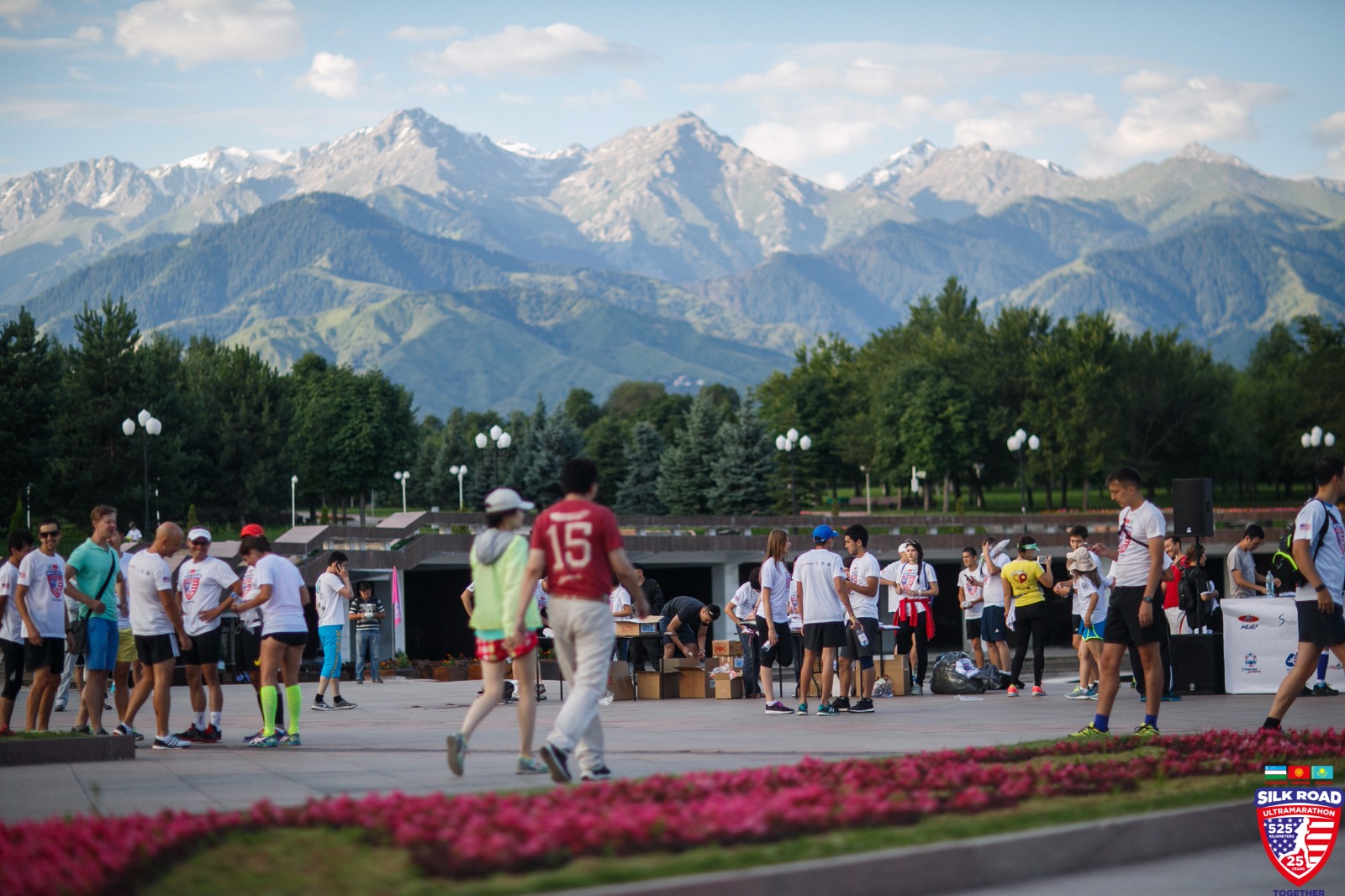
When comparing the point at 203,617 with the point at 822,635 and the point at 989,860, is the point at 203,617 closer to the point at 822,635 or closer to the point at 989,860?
the point at 822,635

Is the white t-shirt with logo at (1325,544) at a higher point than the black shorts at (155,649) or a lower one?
higher

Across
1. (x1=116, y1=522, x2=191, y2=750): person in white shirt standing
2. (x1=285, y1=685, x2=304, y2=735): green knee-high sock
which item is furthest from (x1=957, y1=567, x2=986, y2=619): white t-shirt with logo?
(x1=116, y1=522, x2=191, y2=750): person in white shirt standing

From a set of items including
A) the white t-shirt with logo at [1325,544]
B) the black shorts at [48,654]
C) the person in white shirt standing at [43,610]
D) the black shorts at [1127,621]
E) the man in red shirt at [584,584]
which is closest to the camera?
the man in red shirt at [584,584]

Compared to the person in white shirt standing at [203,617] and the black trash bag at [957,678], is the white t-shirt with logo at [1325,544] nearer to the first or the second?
the black trash bag at [957,678]

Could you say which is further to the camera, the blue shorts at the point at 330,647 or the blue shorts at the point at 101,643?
the blue shorts at the point at 330,647

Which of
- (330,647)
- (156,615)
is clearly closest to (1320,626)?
(156,615)

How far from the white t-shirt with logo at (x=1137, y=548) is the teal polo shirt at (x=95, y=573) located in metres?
8.28

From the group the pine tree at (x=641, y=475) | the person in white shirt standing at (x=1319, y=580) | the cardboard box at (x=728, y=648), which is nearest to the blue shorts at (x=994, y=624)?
the cardboard box at (x=728, y=648)

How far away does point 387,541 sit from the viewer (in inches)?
1645

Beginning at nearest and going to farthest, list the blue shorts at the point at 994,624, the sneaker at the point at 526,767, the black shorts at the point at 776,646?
1. the sneaker at the point at 526,767
2. the black shorts at the point at 776,646
3. the blue shorts at the point at 994,624

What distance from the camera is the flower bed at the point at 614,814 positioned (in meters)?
5.39

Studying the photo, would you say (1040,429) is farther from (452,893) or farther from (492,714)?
(452,893)

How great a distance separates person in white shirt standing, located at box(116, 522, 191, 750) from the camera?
37.3 ft

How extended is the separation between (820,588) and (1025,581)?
4004 millimetres
